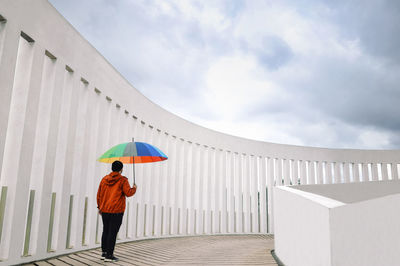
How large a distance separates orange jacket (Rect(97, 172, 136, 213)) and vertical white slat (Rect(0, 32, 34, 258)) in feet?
4.40

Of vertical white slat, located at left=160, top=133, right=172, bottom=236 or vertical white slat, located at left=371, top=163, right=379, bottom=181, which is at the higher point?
vertical white slat, located at left=371, top=163, right=379, bottom=181

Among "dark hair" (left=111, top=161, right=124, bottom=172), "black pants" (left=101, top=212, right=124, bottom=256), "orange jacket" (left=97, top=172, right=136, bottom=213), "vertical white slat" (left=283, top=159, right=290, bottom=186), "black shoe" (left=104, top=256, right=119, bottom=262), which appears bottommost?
"black shoe" (left=104, top=256, right=119, bottom=262)

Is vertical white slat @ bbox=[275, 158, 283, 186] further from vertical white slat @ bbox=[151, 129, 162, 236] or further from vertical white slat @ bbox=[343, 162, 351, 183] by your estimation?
vertical white slat @ bbox=[151, 129, 162, 236]

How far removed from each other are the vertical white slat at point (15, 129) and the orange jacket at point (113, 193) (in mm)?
1342

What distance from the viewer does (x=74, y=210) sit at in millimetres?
6980

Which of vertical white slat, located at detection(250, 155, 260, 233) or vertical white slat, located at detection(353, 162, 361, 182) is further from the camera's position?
vertical white slat, located at detection(353, 162, 361, 182)

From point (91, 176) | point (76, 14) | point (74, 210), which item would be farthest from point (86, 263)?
point (76, 14)

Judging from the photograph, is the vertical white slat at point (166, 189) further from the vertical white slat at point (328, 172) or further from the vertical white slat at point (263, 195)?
the vertical white slat at point (328, 172)

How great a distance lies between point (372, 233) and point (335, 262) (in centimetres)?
53

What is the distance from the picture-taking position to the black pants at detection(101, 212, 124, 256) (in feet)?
18.8

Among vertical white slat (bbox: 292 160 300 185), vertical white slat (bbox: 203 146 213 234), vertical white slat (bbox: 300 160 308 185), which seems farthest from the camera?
vertical white slat (bbox: 300 160 308 185)

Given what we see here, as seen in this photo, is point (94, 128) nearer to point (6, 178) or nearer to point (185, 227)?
point (6, 178)

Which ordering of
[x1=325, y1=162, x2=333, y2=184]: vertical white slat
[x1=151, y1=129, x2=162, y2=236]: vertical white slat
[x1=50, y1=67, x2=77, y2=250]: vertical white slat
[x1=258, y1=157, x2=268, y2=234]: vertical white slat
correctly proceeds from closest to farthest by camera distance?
[x1=50, y1=67, x2=77, y2=250]: vertical white slat → [x1=151, y1=129, x2=162, y2=236]: vertical white slat → [x1=258, y1=157, x2=268, y2=234]: vertical white slat → [x1=325, y1=162, x2=333, y2=184]: vertical white slat

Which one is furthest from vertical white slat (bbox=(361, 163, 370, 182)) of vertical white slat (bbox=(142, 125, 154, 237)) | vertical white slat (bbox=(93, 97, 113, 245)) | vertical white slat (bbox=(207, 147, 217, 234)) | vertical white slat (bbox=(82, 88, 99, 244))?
vertical white slat (bbox=(82, 88, 99, 244))
